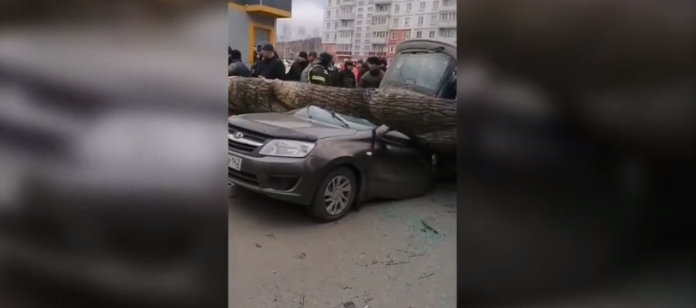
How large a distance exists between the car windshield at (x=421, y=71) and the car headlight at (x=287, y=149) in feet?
0.87

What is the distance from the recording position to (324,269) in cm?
104

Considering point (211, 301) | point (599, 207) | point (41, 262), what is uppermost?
point (599, 207)

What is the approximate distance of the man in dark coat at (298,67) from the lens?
3.64ft

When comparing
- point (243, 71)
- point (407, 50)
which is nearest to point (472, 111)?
point (407, 50)

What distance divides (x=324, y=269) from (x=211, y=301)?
0.29 m

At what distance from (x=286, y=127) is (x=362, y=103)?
21 cm

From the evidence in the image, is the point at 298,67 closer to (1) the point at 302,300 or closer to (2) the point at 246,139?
(2) the point at 246,139

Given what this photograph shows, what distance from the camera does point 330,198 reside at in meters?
1.07

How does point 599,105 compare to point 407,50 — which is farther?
point 407,50

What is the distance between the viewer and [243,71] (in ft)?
3.57

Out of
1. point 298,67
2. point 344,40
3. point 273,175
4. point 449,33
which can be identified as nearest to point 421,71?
point 449,33

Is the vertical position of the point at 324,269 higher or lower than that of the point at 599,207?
lower

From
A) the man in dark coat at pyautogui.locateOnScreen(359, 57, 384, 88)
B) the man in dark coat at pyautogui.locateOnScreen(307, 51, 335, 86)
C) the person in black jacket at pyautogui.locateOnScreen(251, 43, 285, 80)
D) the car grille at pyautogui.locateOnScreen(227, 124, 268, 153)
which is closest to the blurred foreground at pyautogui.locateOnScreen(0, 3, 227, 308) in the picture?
the car grille at pyautogui.locateOnScreen(227, 124, 268, 153)

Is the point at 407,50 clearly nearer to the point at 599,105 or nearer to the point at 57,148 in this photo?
the point at 599,105
